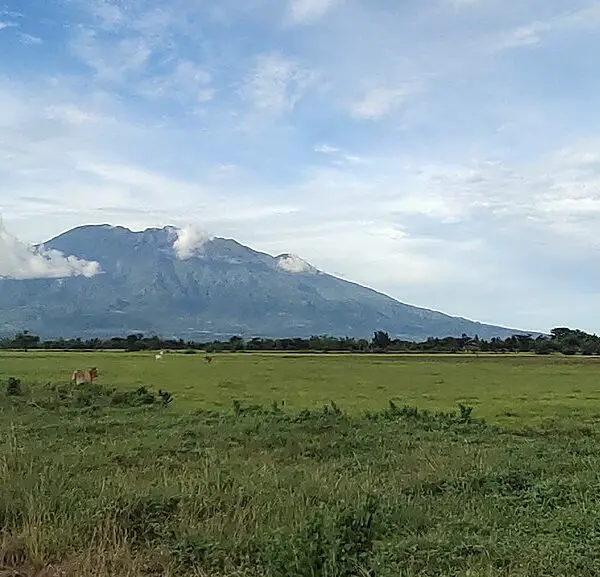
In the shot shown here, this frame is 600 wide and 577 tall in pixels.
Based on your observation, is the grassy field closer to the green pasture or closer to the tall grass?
the tall grass

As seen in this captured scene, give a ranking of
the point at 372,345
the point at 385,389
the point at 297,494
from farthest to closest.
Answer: the point at 372,345 < the point at 385,389 < the point at 297,494

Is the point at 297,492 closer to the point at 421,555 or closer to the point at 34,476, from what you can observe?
the point at 421,555

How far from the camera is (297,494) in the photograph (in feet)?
29.5

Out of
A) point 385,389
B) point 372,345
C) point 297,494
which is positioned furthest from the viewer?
point 372,345

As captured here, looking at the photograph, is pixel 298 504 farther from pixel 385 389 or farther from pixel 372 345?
pixel 372 345

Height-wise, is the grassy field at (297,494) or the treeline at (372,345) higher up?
the treeline at (372,345)

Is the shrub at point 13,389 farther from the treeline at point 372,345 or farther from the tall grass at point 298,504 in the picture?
the treeline at point 372,345

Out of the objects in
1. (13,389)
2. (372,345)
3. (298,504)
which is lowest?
(13,389)

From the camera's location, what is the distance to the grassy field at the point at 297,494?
22.3 ft

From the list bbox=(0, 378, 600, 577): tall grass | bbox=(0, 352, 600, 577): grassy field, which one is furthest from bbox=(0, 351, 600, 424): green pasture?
bbox=(0, 378, 600, 577): tall grass

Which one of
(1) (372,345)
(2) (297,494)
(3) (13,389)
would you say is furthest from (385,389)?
(1) (372,345)

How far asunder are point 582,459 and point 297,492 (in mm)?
5725

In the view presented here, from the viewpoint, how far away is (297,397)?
1086 inches

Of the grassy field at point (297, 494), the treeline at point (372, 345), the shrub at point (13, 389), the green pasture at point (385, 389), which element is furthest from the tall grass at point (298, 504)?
the treeline at point (372, 345)
